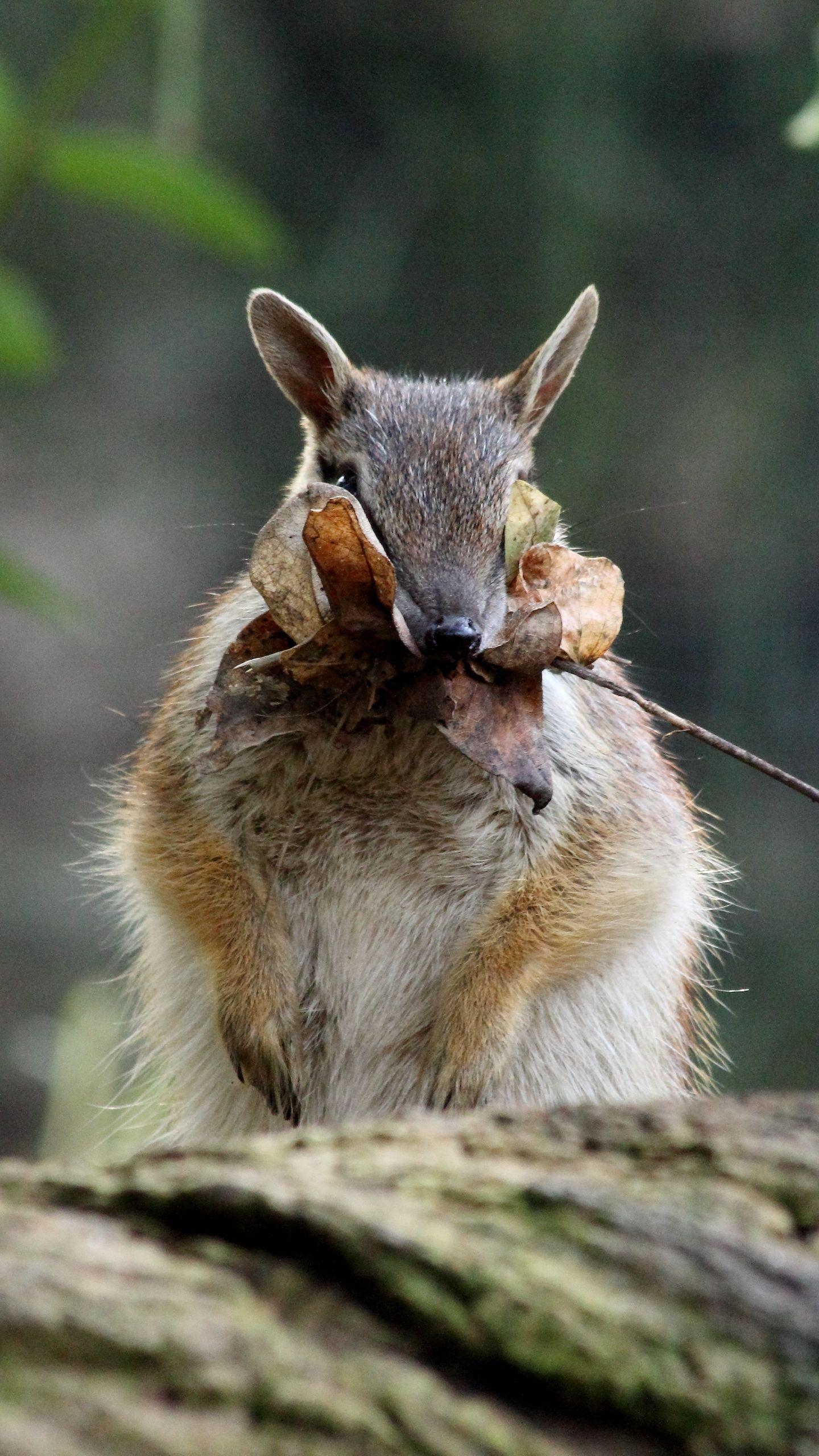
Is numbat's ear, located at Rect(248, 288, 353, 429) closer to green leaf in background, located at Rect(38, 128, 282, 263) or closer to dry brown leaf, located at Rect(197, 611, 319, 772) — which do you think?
dry brown leaf, located at Rect(197, 611, 319, 772)

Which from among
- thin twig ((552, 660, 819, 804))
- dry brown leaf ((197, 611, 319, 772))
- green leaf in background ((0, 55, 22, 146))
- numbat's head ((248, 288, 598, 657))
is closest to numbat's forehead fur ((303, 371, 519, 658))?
numbat's head ((248, 288, 598, 657))

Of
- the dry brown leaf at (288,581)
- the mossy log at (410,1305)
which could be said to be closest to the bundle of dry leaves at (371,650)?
the dry brown leaf at (288,581)

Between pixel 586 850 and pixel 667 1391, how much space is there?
2.48m

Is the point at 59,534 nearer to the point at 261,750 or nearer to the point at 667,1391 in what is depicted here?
the point at 261,750

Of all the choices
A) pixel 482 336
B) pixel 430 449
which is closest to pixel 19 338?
pixel 430 449

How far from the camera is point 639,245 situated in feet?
36.9

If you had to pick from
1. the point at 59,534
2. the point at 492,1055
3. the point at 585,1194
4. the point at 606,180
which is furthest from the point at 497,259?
the point at 585,1194

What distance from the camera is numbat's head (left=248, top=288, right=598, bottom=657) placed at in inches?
130

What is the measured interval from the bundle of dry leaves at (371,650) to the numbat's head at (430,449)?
8 centimetres

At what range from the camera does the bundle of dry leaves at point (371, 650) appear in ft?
10.2

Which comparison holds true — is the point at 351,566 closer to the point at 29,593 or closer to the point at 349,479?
the point at 349,479

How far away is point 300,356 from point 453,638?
1456 mm

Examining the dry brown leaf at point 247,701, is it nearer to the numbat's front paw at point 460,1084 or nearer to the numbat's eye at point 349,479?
the numbat's eye at point 349,479

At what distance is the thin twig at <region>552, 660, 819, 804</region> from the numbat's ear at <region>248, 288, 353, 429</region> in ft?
4.13
